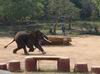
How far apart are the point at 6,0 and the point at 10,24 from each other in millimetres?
6232

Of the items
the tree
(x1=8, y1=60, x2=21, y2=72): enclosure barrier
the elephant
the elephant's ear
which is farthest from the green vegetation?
(x1=8, y1=60, x2=21, y2=72): enclosure barrier

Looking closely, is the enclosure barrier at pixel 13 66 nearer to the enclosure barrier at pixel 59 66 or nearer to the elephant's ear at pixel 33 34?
the enclosure barrier at pixel 59 66

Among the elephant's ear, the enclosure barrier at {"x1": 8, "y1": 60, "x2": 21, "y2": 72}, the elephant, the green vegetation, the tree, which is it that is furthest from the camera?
the green vegetation

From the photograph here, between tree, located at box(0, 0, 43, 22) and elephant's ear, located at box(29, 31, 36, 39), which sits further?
tree, located at box(0, 0, 43, 22)

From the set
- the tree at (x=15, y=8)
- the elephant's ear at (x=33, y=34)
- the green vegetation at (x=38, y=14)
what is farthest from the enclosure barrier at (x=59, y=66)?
the tree at (x=15, y=8)

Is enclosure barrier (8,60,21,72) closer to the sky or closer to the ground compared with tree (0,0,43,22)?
closer to the ground

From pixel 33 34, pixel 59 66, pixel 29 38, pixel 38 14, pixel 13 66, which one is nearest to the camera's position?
pixel 13 66

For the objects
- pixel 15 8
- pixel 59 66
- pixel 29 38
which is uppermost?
pixel 15 8

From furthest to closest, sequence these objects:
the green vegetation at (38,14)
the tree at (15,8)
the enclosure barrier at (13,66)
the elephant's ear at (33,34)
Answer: the green vegetation at (38,14), the tree at (15,8), the elephant's ear at (33,34), the enclosure barrier at (13,66)

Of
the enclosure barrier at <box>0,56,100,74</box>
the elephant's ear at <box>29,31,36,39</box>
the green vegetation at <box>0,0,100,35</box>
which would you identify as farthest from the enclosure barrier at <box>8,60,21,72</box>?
the green vegetation at <box>0,0,100,35</box>

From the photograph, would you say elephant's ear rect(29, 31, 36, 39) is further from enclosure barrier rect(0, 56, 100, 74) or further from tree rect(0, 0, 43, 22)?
tree rect(0, 0, 43, 22)

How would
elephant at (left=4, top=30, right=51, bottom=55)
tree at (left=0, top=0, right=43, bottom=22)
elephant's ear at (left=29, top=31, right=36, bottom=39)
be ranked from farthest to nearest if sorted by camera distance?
1. tree at (left=0, top=0, right=43, bottom=22)
2. elephant at (left=4, top=30, right=51, bottom=55)
3. elephant's ear at (left=29, top=31, right=36, bottom=39)

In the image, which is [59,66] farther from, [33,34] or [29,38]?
[29,38]

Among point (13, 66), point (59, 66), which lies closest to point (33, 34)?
point (59, 66)
